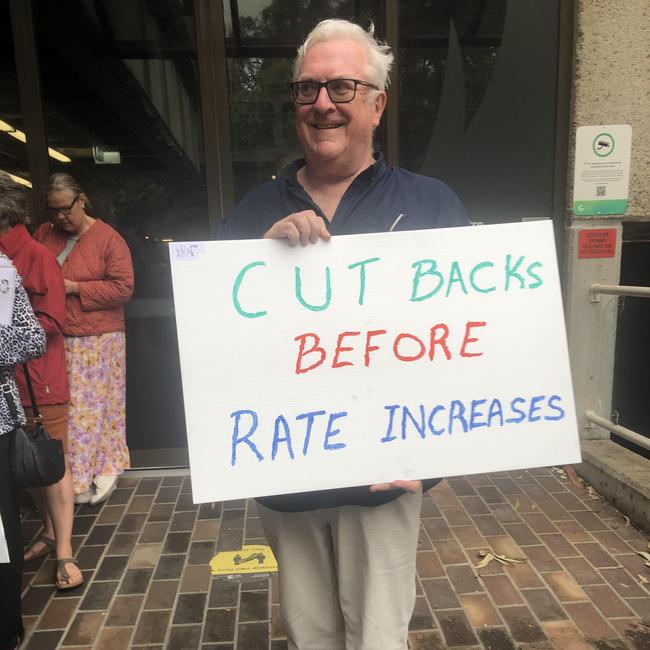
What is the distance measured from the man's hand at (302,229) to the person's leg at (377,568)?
0.76 m

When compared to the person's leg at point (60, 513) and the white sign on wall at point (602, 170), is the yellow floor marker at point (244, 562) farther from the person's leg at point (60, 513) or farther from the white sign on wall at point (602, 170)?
the white sign on wall at point (602, 170)

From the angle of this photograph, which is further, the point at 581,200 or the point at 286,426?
the point at 581,200

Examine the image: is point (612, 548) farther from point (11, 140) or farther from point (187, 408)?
point (11, 140)

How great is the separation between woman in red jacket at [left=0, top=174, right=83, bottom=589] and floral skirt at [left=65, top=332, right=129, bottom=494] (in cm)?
50

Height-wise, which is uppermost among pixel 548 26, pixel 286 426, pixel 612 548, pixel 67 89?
pixel 548 26

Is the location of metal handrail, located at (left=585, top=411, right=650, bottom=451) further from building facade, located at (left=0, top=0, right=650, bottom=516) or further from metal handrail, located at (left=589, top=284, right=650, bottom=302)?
metal handrail, located at (left=589, top=284, right=650, bottom=302)

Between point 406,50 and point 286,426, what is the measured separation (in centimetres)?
327

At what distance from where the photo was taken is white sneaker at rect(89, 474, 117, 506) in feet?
11.8

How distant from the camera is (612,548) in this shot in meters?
2.98

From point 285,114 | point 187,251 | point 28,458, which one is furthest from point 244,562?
point 285,114

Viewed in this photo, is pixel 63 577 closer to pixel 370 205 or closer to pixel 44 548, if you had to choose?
pixel 44 548

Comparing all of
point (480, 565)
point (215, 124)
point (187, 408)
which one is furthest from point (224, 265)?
point (215, 124)

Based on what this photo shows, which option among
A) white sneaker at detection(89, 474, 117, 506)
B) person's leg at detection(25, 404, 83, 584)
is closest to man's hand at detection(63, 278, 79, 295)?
person's leg at detection(25, 404, 83, 584)

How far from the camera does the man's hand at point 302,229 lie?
137 cm
